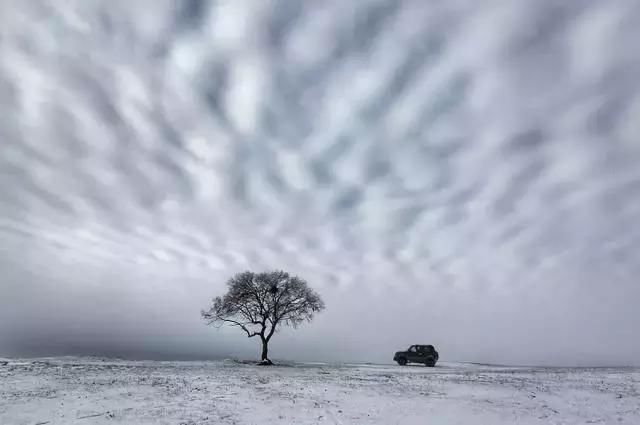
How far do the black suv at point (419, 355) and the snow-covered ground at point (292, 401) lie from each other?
24642 mm

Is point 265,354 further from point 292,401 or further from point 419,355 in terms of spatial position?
point 292,401

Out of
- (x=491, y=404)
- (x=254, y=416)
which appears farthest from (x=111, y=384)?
(x=491, y=404)

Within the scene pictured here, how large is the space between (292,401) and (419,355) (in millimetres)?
36076

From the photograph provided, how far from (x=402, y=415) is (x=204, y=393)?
9.70 m

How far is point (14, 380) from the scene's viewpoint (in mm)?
20797

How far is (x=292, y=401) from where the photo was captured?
1834 centimetres

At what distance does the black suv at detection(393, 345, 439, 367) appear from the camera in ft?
161

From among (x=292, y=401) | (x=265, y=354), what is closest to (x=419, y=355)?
(x=265, y=354)

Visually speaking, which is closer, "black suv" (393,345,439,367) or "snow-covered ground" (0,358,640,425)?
"snow-covered ground" (0,358,640,425)

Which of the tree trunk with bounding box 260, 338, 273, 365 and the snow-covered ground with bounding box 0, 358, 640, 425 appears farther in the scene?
the tree trunk with bounding box 260, 338, 273, 365

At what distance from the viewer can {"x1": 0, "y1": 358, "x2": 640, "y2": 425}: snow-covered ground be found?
1476 centimetres

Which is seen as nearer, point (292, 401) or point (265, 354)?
point (292, 401)

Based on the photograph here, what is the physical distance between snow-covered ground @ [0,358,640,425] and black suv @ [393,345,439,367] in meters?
24.6

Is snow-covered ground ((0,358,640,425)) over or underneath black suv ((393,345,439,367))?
underneath
